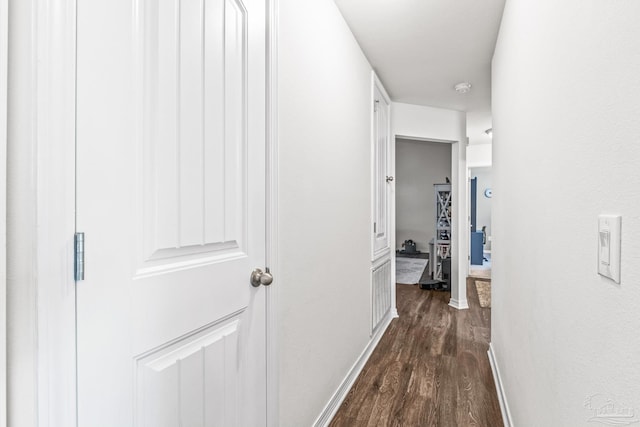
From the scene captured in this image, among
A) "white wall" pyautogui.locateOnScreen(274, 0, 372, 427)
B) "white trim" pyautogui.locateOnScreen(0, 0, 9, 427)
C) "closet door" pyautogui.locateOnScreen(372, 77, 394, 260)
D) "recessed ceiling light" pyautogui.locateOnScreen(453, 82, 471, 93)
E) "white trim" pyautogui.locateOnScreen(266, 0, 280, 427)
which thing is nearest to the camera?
"white trim" pyautogui.locateOnScreen(0, 0, 9, 427)

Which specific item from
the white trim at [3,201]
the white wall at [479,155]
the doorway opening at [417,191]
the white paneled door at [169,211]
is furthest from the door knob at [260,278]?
the doorway opening at [417,191]

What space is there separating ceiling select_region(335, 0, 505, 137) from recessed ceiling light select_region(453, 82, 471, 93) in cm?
4

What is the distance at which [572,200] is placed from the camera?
878mm

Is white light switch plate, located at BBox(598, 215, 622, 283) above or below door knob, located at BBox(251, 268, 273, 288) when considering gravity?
above

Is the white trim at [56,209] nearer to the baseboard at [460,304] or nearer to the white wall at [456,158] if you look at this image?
the white wall at [456,158]

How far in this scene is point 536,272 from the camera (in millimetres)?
1263

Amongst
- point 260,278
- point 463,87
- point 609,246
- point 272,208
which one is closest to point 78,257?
point 260,278

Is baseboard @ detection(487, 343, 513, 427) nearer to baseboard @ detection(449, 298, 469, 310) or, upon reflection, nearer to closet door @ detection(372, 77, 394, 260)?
closet door @ detection(372, 77, 394, 260)

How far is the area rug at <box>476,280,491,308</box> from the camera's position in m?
4.37

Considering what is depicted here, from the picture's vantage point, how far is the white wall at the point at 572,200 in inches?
23.7

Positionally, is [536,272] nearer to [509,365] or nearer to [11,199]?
[509,365]

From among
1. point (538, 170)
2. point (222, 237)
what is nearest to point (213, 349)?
point (222, 237)

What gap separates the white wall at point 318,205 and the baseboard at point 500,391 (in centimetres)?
94

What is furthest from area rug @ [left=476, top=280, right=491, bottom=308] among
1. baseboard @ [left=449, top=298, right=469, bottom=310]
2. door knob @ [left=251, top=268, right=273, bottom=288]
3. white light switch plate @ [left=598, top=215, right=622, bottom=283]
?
white light switch plate @ [left=598, top=215, right=622, bottom=283]
